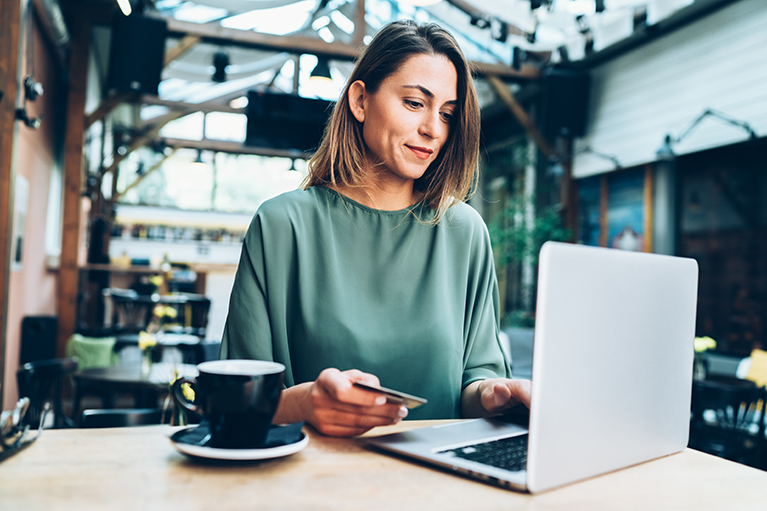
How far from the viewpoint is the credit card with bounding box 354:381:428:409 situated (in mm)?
636

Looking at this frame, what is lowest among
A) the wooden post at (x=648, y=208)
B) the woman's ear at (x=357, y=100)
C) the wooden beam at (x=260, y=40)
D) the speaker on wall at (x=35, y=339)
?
the speaker on wall at (x=35, y=339)

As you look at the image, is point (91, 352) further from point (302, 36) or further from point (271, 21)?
point (271, 21)

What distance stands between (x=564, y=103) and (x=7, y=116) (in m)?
5.09

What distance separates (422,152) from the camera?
113cm

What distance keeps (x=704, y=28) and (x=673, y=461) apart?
17.6ft

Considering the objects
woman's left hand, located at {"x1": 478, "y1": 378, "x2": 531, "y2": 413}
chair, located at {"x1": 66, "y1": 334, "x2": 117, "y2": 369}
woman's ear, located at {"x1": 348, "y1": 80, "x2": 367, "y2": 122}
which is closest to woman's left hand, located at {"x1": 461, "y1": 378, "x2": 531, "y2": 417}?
woman's left hand, located at {"x1": 478, "y1": 378, "x2": 531, "y2": 413}

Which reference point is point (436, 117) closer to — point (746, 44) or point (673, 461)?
point (673, 461)

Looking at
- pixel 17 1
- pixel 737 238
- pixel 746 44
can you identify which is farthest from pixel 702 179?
pixel 17 1

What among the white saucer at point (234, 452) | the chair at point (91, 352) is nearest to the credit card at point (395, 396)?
the white saucer at point (234, 452)

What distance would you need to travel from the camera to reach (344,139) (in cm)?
121

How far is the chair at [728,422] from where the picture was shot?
3135 millimetres

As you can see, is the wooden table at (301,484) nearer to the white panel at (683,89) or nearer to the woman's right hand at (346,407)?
the woman's right hand at (346,407)

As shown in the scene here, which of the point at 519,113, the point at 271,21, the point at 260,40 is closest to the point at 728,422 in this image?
the point at 519,113

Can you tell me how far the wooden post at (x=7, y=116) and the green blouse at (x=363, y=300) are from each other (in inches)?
105
